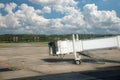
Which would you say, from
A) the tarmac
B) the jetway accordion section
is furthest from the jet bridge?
the tarmac

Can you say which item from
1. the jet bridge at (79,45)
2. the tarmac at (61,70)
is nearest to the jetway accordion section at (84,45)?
the jet bridge at (79,45)

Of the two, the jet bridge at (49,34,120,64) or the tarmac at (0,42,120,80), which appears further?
the jet bridge at (49,34,120,64)

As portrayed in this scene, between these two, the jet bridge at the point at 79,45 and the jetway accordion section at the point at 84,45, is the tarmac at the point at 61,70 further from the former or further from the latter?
the jetway accordion section at the point at 84,45

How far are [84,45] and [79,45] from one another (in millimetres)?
747

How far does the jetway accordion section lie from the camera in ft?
131

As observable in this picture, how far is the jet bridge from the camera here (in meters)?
39.9

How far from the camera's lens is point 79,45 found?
40.8m

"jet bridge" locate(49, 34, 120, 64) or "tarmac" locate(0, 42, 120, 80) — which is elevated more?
"jet bridge" locate(49, 34, 120, 64)

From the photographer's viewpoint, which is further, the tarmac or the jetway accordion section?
the jetway accordion section

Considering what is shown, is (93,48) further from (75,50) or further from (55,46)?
(55,46)

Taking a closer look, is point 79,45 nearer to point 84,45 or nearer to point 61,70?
point 84,45

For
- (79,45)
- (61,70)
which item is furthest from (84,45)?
(61,70)

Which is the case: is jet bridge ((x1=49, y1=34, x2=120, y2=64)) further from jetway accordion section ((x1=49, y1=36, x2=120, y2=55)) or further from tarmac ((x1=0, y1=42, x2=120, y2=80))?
tarmac ((x1=0, y1=42, x2=120, y2=80))

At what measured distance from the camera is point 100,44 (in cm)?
4006
